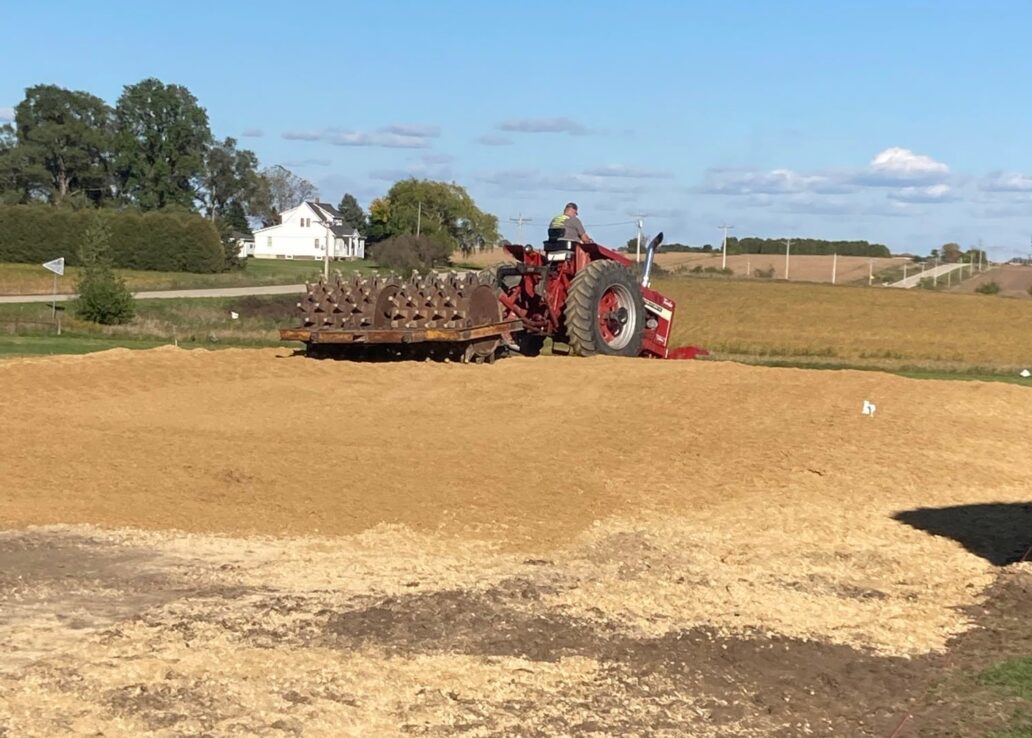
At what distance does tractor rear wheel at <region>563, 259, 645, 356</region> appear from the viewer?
18.3 metres

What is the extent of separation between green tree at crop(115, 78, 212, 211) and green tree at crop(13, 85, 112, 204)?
188cm

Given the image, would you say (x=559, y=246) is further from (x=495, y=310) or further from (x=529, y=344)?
(x=495, y=310)

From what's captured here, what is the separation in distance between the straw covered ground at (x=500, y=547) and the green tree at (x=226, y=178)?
106 m

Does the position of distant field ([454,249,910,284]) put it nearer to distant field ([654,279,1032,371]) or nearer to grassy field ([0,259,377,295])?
grassy field ([0,259,377,295])

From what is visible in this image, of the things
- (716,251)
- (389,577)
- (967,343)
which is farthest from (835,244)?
(389,577)

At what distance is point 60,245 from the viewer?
74.4m

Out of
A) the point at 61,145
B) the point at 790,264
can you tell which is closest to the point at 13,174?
the point at 61,145

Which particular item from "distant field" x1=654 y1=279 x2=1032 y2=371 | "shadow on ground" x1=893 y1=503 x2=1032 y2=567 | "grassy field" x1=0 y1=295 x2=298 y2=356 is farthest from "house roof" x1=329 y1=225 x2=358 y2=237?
"shadow on ground" x1=893 y1=503 x2=1032 y2=567

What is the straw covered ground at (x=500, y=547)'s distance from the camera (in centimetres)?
625

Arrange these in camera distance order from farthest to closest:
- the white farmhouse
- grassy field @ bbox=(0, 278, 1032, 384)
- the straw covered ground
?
1. the white farmhouse
2. grassy field @ bbox=(0, 278, 1032, 384)
3. the straw covered ground

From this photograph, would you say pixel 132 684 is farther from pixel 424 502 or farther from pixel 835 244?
pixel 835 244

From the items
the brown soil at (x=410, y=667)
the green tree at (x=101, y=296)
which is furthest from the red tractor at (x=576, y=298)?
the green tree at (x=101, y=296)

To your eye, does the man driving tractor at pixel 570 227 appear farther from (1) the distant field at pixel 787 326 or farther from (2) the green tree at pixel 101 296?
(2) the green tree at pixel 101 296

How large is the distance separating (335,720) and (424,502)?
5160 mm
